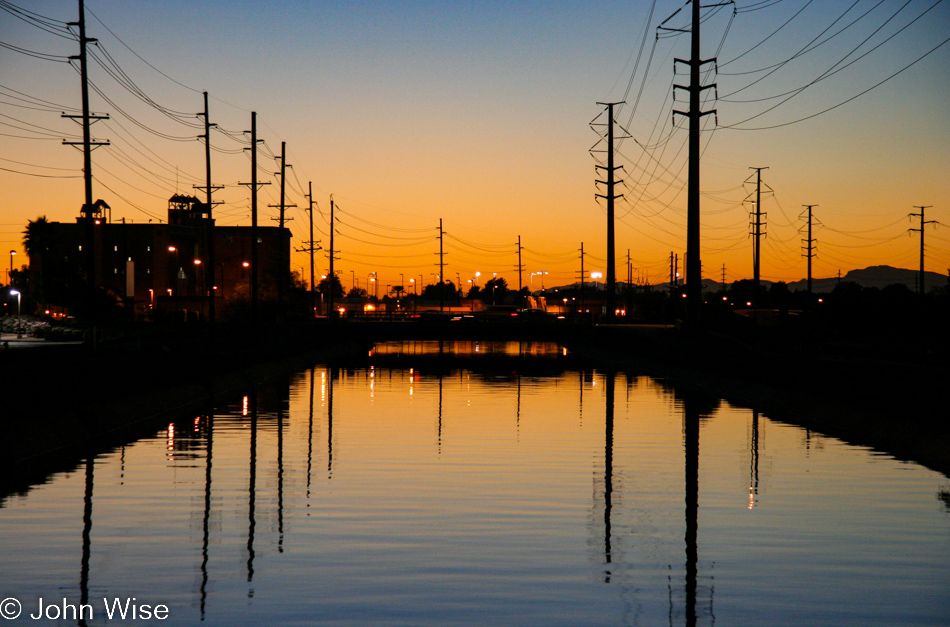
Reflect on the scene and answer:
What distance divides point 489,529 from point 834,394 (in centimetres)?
1648

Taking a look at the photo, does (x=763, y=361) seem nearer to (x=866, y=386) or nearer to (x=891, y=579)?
(x=866, y=386)

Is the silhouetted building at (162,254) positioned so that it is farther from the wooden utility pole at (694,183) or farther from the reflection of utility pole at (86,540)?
the reflection of utility pole at (86,540)

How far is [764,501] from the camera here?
1367cm

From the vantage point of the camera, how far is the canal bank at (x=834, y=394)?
19.4m

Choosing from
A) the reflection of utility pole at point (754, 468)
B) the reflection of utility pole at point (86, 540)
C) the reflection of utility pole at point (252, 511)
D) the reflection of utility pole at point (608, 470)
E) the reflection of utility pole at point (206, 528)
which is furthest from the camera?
the reflection of utility pole at point (754, 468)

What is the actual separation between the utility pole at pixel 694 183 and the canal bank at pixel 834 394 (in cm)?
183

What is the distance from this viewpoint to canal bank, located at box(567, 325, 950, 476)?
1939cm

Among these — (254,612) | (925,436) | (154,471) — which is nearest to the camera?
(254,612)

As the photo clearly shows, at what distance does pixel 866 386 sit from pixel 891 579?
1723 centimetres

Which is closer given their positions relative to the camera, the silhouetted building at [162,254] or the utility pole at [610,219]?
the utility pole at [610,219]

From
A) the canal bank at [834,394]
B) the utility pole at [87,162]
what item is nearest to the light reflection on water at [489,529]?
the canal bank at [834,394]

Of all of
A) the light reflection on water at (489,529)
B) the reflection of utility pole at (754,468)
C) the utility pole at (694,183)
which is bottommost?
the reflection of utility pole at (754,468)

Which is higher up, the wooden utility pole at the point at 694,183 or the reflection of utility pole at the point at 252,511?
the wooden utility pole at the point at 694,183

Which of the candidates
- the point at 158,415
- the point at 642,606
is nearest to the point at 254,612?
the point at 642,606
